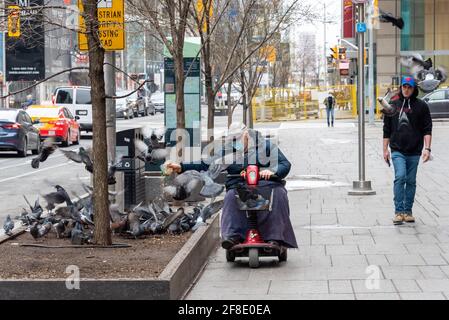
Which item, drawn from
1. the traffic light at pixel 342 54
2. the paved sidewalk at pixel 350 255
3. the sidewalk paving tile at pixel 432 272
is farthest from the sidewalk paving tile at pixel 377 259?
the traffic light at pixel 342 54

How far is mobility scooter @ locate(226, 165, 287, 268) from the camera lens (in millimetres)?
9109

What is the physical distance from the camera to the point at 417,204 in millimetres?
14102

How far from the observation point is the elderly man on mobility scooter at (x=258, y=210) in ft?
30.2

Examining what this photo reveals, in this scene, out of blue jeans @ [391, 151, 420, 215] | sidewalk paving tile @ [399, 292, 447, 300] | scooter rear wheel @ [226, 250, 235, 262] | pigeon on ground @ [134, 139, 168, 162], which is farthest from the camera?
blue jeans @ [391, 151, 420, 215]

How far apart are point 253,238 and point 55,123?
2589cm

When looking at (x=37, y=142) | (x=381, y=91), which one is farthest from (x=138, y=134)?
(x=381, y=91)

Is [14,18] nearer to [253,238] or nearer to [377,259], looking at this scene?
[253,238]

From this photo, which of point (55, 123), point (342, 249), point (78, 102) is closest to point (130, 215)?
point (342, 249)

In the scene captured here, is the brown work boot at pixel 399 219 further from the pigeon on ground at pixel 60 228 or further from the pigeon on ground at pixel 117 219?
the pigeon on ground at pixel 60 228

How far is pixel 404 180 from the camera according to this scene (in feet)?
38.7

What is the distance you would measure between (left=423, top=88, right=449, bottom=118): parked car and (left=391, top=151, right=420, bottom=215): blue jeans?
115 feet

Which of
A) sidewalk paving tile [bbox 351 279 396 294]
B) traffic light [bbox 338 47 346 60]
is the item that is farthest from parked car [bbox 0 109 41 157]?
traffic light [bbox 338 47 346 60]

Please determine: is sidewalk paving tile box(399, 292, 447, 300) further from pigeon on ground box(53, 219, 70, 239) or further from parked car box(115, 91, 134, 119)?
parked car box(115, 91, 134, 119)
